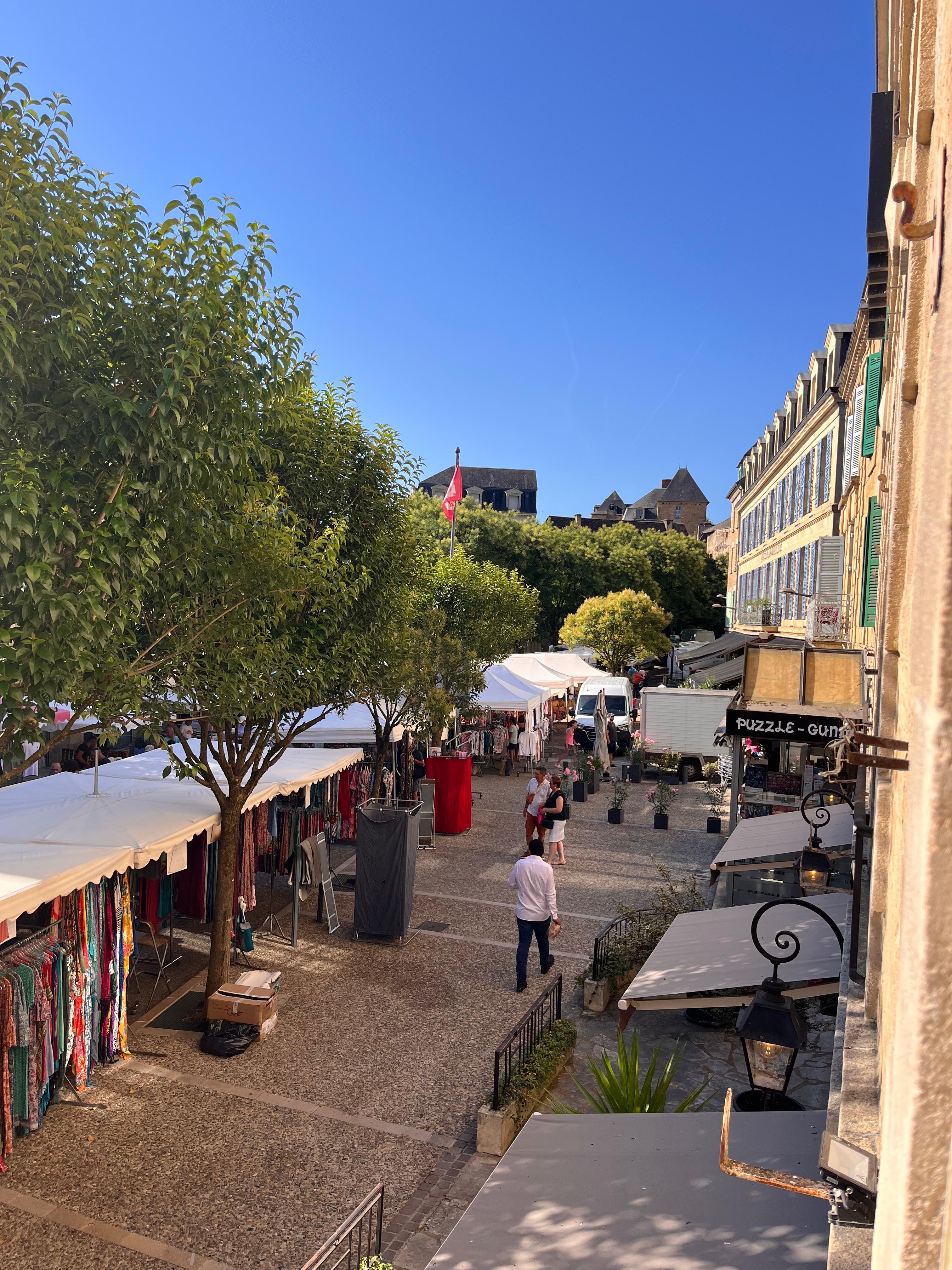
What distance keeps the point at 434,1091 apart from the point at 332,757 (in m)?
5.79

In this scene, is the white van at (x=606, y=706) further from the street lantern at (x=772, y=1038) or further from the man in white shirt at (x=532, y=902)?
the street lantern at (x=772, y=1038)

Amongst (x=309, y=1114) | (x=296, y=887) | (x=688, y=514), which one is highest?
(x=688, y=514)

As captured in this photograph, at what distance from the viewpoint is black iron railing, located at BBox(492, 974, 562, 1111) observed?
7434mm

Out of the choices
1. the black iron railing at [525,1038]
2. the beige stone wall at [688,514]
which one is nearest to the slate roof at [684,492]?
the beige stone wall at [688,514]

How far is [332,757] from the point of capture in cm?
1330

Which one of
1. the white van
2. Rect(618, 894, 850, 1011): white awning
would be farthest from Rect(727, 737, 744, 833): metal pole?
the white van

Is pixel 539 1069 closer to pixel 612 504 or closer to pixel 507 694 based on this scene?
pixel 507 694

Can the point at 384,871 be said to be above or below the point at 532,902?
below

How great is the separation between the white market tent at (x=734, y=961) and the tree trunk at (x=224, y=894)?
4.41 m

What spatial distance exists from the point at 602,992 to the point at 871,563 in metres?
7.20

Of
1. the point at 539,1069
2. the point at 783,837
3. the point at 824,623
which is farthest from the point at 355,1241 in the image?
the point at 824,623

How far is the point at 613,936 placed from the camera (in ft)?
38.2

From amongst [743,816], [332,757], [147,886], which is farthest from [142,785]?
[743,816]

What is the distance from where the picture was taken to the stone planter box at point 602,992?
10.0 metres
